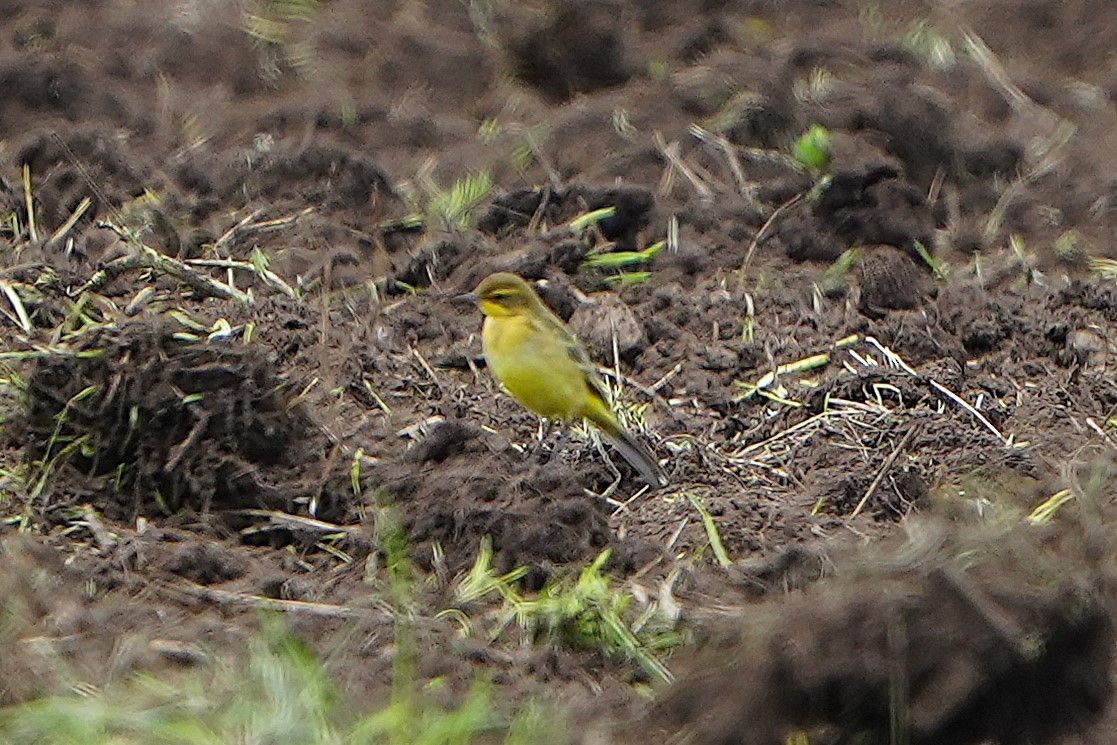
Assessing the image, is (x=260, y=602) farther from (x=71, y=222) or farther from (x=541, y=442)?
(x=71, y=222)

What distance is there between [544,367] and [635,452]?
0.49 metres

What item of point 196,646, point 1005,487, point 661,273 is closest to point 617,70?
point 661,273

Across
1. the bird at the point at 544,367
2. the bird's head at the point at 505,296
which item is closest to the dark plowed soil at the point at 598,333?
the bird at the point at 544,367

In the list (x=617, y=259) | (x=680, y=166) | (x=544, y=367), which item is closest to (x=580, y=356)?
(x=544, y=367)

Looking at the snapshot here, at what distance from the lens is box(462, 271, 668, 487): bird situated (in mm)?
7562

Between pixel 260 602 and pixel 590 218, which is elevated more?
pixel 260 602

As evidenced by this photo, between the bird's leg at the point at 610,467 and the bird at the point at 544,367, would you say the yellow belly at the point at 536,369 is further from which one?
the bird's leg at the point at 610,467

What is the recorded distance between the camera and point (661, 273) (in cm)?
920

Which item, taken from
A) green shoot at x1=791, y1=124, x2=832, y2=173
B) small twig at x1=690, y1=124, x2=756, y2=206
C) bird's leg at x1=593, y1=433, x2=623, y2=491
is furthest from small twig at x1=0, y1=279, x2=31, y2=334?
green shoot at x1=791, y1=124, x2=832, y2=173

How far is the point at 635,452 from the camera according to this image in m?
7.50

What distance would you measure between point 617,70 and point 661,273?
2228mm

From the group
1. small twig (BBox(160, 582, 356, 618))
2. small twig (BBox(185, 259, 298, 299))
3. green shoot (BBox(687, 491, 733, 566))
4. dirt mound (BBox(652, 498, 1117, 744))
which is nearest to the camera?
dirt mound (BBox(652, 498, 1117, 744))

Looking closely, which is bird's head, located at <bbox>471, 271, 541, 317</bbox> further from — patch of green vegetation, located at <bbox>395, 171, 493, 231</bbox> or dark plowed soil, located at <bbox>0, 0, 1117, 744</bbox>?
patch of green vegetation, located at <bbox>395, 171, 493, 231</bbox>

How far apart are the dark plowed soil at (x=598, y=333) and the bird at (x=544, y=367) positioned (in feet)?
0.49
